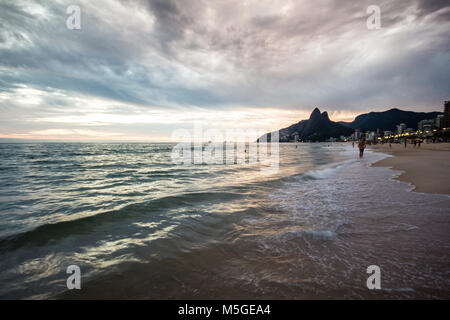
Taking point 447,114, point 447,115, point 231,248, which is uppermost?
point 447,114

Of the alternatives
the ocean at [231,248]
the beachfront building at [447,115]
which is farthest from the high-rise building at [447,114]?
the ocean at [231,248]

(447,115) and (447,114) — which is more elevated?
(447,114)

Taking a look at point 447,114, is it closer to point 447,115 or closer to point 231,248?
point 447,115

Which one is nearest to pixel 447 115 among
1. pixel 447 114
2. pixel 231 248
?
pixel 447 114

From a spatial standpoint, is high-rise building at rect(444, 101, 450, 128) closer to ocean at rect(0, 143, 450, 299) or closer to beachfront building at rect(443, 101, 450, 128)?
beachfront building at rect(443, 101, 450, 128)

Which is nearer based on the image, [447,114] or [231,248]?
[231,248]

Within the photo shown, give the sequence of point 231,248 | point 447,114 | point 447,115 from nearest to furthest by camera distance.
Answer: point 231,248
point 447,115
point 447,114

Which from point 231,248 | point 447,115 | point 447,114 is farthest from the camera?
point 447,114

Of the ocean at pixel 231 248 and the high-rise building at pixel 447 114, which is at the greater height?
the high-rise building at pixel 447 114

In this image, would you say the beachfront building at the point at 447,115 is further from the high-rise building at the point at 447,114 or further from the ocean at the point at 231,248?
the ocean at the point at 231,248

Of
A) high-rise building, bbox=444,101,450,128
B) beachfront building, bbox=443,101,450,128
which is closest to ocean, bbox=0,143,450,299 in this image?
high-rise building, bbox=444,101,450,128
